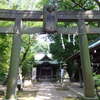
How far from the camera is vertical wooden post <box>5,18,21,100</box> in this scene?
6484 millimetres

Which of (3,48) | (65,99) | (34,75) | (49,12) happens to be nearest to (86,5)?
(3,48)

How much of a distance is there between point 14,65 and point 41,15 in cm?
208

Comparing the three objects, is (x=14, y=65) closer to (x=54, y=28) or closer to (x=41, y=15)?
(x=54, y=28)

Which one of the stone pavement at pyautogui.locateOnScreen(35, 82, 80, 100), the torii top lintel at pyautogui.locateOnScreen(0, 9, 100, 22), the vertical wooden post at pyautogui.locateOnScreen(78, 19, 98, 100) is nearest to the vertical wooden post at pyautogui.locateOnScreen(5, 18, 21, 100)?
the torii top lintel at pyautogui.locateOnScreen(0, 9, 100, 22)

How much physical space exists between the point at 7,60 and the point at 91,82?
9004 millimetres

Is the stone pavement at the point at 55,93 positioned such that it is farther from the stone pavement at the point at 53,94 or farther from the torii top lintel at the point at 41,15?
the torii top lintel at the point at 41,15

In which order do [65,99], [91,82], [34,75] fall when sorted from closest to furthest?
[91,82] < [65,99] < [34,75]

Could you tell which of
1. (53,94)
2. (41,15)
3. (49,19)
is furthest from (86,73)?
(53,94)

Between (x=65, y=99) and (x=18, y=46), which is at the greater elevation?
(x=18, y=46)

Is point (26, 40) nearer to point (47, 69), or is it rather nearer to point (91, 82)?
point (91, 82)

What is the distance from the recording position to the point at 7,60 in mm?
Answer: 14328

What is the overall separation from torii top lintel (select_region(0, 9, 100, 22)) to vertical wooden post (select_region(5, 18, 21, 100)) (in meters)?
0.25

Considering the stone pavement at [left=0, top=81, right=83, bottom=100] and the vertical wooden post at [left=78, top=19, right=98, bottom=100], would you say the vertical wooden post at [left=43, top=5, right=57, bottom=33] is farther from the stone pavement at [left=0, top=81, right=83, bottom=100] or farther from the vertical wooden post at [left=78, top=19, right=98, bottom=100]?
the stone pavement at [left=0, top=81, right=83, bottom=100]

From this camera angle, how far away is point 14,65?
662cm
